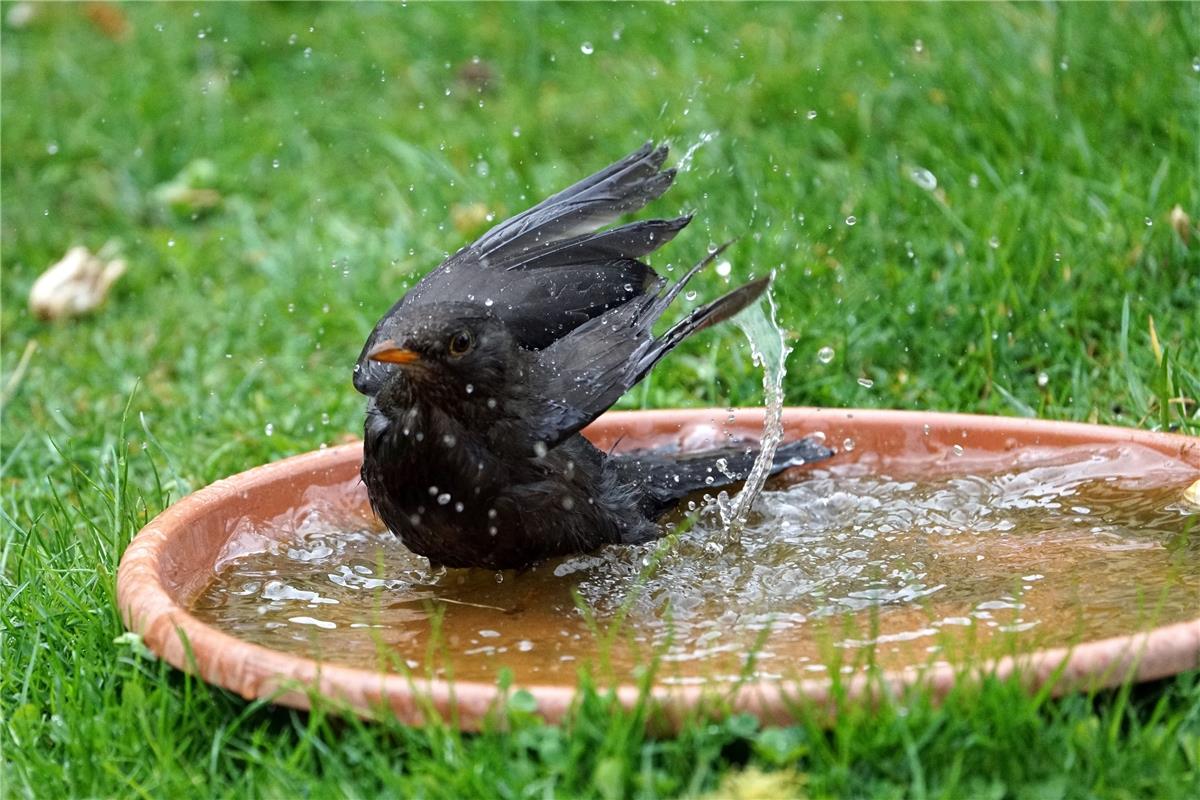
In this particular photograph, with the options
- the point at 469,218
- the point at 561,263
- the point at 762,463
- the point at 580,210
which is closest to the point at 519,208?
the point at 469,218

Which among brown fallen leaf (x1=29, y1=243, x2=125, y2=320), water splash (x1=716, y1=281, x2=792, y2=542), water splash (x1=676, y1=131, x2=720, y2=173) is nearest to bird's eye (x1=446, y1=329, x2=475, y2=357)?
water splash (x1=716, y1=281, x2=792, y2=542)

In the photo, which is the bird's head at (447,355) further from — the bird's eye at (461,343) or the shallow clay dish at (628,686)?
the shallow clay dish at (628,686)

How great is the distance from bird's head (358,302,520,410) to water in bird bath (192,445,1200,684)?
47 centimetres

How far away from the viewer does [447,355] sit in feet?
10.8

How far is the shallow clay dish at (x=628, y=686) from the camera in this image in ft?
8.26

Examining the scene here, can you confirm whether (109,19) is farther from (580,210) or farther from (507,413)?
(507,413)

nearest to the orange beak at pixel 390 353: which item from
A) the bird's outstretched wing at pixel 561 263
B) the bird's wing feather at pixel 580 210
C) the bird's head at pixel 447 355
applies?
the bird's head at pixel 447 355

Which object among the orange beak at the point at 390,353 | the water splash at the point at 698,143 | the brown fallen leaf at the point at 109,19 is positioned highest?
the brown fallen leaf at the point at 109,19

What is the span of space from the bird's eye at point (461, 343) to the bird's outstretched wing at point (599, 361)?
0.21 meters

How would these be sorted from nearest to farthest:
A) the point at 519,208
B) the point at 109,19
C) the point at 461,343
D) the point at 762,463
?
1. the point at 461,343
2. the point at 762,463
3. the point at 519,208
4. the point at 109,19

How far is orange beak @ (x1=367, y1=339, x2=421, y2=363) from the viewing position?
10.5ft

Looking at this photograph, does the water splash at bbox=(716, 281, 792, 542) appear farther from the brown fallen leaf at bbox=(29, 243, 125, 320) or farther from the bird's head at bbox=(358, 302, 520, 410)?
the brown fallen leaf at bbox=(29, 243, 125, 320)

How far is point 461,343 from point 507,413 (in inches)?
8.0

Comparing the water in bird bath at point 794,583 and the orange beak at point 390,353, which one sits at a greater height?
the orange beak at point 390,353
